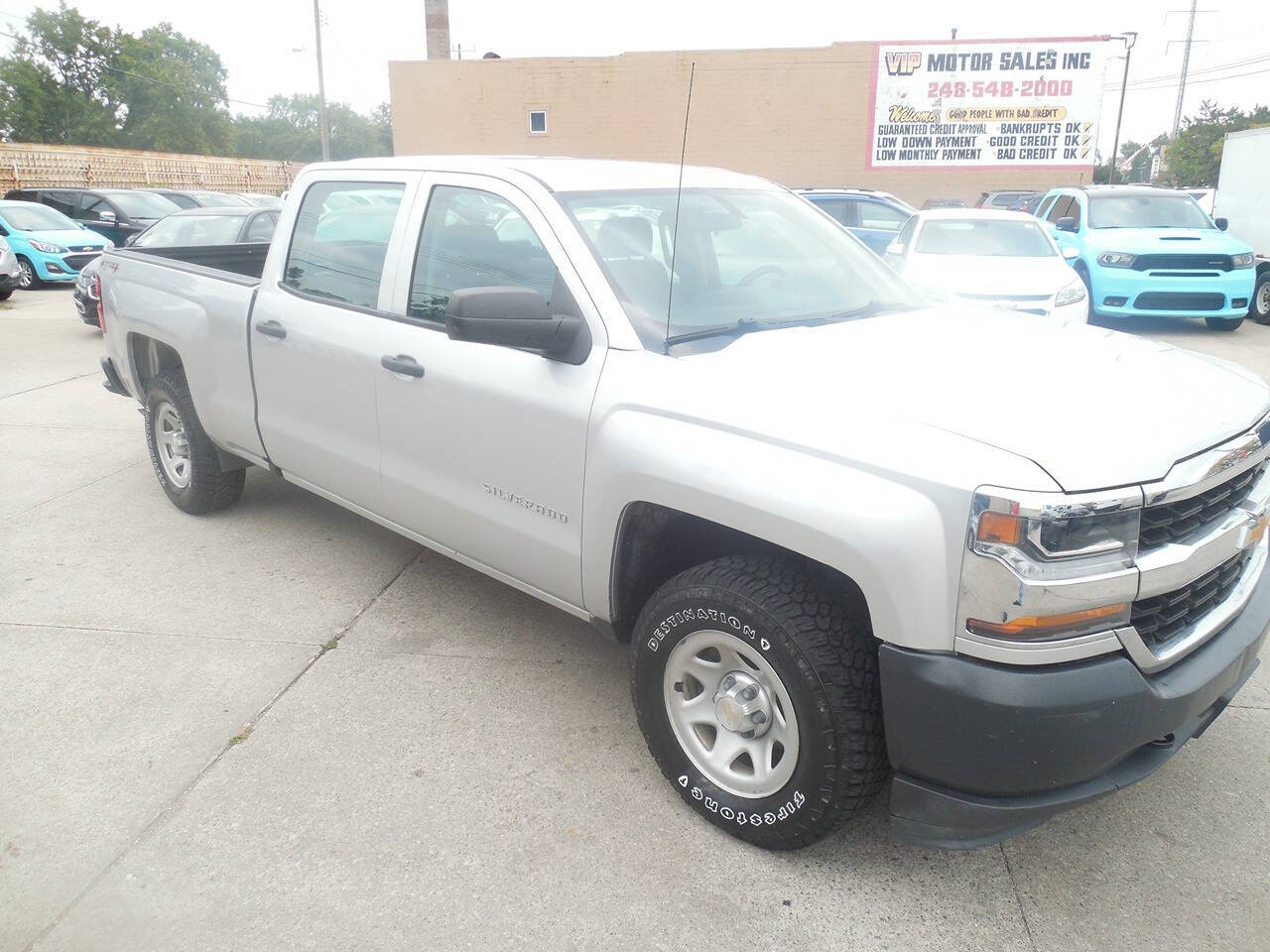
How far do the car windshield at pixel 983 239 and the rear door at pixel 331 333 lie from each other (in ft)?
23.8

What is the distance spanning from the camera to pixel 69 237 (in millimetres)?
16531

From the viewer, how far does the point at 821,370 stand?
2613 mm

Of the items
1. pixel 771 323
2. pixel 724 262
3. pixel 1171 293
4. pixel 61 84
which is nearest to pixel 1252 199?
pixel 1171 293

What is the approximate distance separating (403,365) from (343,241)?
87 centimetres

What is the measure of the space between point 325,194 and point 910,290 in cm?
257

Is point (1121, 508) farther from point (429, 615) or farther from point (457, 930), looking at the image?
point (429, 615)

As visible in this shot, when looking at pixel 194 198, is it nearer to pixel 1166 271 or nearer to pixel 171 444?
pixel 171 444

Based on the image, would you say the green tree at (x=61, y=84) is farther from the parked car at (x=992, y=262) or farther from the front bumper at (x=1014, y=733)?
the front bumper at (x=1014, y=733)

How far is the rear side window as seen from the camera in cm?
381

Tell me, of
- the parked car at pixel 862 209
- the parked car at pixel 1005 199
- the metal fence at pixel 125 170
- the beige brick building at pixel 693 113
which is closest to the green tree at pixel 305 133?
the metal fence at pixel 125 170

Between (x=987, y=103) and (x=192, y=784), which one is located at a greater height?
(x=987, y=103)

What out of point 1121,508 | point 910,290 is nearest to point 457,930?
point 1121,508

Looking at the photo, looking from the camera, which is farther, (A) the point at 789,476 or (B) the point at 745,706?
A: (B) the point at 745,706

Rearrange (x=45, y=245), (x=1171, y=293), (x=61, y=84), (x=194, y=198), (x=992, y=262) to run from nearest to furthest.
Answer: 1. (x=992, y=262)
2. (x=1171, y=293)
3. (x=45, y=245)
4. (x=194, y=198)
5. (x=61, y=84)
